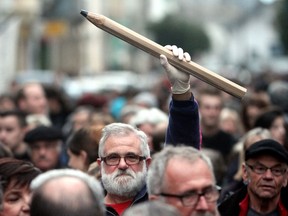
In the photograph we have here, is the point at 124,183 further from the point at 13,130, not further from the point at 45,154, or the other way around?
the point at 13,130

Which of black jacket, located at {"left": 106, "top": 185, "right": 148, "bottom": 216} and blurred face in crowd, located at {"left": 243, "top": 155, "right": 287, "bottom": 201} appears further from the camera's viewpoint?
blurred face in crowd, located at {"left": 243, "top": 155, "right": 287, "bottom": 201}

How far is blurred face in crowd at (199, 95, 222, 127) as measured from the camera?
44.5ft

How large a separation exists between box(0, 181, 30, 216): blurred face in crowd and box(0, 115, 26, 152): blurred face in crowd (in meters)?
5.79

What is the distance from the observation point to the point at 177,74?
7.38 m

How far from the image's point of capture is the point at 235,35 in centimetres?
12962

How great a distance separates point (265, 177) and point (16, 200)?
1.67 m

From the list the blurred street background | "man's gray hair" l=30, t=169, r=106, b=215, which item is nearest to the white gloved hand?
"man's gray hair" l=30, t=169, r=106, b=215

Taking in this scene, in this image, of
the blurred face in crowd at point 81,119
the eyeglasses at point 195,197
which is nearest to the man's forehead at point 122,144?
the eyeglasses at point 195,197

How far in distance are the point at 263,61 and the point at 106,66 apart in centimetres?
1218

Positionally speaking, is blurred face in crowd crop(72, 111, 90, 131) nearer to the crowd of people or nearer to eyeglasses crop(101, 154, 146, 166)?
the crowd of people

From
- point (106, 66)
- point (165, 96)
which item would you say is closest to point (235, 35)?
point (106, 66)

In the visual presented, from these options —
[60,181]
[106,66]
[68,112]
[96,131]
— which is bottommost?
[106,66]

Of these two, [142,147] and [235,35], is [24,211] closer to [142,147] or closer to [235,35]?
[142,147]

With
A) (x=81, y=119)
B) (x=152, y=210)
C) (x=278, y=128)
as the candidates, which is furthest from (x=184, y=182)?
(x=81, y=119)
